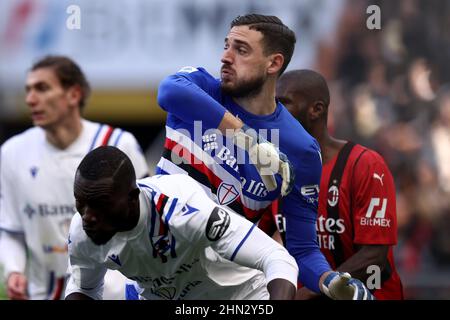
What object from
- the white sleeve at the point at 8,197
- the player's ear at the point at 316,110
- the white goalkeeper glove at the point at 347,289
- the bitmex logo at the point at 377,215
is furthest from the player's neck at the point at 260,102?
the white sleeve at the point at 8,197

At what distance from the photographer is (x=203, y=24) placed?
1296 centimetres

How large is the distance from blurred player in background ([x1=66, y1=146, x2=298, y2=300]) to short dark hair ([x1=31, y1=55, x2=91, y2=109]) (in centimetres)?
345

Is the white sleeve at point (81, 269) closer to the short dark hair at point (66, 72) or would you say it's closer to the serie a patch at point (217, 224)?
the serie a patch at point (217, 224)

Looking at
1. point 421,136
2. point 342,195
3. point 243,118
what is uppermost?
point 243,118

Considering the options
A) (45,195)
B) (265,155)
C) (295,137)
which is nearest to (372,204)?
(295,137)

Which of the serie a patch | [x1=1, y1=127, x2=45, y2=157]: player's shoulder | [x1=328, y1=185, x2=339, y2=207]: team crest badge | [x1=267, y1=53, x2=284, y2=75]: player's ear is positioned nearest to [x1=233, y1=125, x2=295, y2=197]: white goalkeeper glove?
the serie a patch

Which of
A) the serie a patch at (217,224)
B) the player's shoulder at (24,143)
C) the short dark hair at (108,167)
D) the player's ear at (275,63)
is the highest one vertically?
the player's ear at (275,63)

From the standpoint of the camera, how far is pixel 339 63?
12625mm

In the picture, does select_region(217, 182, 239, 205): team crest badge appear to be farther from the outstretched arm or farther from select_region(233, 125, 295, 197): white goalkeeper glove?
the outstretched arm

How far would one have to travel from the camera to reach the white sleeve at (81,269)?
18.4 ft

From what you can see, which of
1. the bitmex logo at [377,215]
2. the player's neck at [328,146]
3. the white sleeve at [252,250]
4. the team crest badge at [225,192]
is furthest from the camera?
the player's neck at [328,146]
